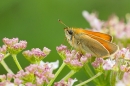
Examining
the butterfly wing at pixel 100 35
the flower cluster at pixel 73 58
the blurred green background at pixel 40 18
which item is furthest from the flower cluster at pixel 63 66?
the blurred green background at pixel 40 18

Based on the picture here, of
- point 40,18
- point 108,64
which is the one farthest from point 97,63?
point 40,18

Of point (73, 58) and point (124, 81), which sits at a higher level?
point (73, 58)

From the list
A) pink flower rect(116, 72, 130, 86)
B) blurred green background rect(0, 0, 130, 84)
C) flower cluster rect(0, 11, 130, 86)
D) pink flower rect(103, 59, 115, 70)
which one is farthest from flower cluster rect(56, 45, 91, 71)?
blurred green background rect(0, 0, 130, 84)

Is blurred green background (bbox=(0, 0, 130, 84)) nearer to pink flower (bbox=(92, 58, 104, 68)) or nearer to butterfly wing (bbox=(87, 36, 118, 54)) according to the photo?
butterfly wing (bbox=(87, 36, 118, 54))

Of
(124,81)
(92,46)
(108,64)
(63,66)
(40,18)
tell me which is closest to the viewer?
(124,81)

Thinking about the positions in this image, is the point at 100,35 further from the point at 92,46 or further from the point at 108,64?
the point at 108,64

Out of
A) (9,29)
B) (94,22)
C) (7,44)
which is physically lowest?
(7,44)

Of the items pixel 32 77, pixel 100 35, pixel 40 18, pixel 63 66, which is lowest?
pixel 32 77

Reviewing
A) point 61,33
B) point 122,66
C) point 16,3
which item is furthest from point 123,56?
point 16,3

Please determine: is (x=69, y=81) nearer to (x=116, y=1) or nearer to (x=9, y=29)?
(x=9, y=29)
